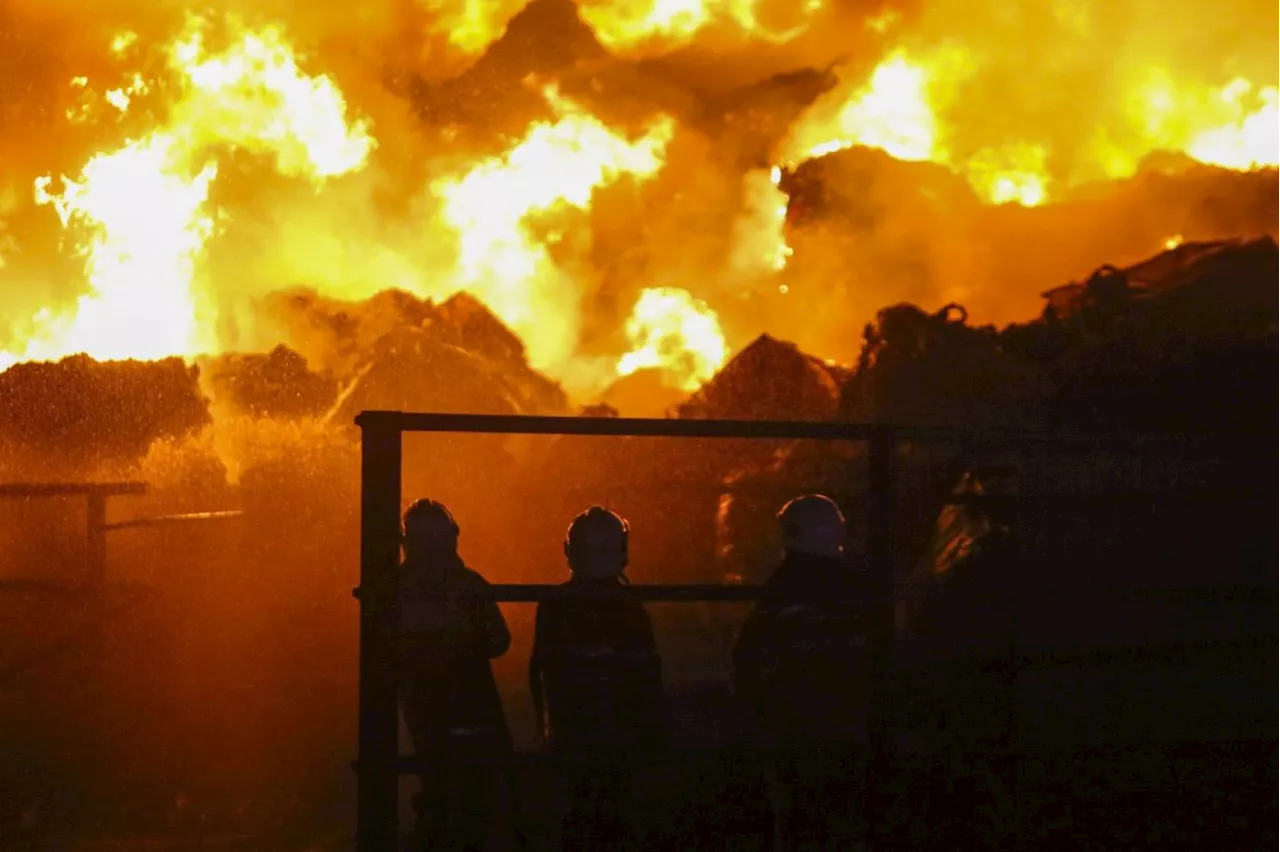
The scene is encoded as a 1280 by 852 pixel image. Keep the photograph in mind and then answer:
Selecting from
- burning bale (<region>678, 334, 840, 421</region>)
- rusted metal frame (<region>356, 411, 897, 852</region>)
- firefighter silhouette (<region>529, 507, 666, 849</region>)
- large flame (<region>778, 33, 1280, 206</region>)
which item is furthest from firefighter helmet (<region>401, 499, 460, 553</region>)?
large flame (<region>778, 33, 1280, 206</region>)

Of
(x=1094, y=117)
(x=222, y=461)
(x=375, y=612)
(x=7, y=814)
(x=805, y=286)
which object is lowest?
(x=7, y=814)

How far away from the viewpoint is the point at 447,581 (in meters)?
3.82

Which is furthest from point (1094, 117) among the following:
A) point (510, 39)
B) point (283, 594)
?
point (283, 594)

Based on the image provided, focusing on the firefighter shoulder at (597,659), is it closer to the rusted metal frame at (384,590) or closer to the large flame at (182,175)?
the rusted metal frame at (384,590)

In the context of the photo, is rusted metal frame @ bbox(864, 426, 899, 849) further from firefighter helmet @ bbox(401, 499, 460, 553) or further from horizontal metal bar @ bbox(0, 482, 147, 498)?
horizontal metal bar @ bbox(0, 482, 147, 498)

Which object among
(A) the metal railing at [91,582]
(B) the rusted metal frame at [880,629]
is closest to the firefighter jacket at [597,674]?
(B) the rusted metal frame at [880,629]

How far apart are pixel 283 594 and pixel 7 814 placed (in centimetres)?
344

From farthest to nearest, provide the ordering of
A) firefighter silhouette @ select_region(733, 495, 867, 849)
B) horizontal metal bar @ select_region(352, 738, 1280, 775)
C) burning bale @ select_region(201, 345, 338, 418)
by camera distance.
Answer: burning bale @ select_region(201, 345, 338, 418), firefighter silhouette @ select_region(733, 495, 867, 849), horizontal metal bar @ select_region(352, 738, 1280, 775)

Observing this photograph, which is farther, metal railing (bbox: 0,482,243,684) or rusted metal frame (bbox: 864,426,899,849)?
metal railing (bbox: 0,482,243,684)

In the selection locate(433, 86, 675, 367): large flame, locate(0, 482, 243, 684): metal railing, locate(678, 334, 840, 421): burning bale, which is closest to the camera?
locate(0, 482, 243, 684): metal railing

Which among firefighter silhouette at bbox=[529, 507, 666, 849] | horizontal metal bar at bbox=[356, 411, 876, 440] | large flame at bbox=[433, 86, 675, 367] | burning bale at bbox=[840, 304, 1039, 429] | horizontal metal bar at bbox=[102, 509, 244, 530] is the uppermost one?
large flame at bbox=[433, 86, 675, 367]

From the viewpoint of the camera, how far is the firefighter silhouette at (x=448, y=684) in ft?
13.0

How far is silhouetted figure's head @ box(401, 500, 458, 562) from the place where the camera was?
4340 mm

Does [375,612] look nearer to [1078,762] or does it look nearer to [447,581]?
[447,581]
